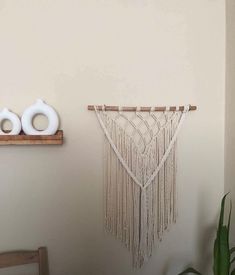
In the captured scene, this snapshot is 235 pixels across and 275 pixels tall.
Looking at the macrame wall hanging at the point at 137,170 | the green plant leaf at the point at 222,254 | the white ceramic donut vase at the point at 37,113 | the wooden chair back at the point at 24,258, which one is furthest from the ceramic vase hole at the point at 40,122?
the green plant leaf at the point at 222,254

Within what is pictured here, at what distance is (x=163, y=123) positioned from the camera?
143cm

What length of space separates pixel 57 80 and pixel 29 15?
0.37 m

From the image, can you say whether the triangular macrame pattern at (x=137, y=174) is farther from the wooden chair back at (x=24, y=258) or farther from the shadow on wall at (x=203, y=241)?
the wooden chair back at (x=24, y=258)

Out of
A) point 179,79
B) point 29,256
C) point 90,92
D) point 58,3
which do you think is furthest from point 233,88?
point 29,256

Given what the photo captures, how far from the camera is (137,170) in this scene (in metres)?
1.40

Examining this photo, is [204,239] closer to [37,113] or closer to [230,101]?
[230,101]

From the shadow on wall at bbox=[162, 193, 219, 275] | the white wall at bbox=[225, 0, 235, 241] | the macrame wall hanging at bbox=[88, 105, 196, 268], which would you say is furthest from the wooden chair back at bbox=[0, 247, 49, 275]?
the white wall at bbox=[225, 0, 235, 241]

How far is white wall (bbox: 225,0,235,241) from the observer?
1.40m

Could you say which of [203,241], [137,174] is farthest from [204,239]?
[137,174]

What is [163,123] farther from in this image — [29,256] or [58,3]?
[29,256]

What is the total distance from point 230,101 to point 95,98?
750 millimetres

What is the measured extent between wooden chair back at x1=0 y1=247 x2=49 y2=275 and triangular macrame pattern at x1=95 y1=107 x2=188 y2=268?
0.37 meters

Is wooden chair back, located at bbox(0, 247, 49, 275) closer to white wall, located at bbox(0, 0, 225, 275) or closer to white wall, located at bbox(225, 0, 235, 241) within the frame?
white wall, located at bbox(0, 0, 225, 275)

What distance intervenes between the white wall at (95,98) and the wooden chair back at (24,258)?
61 millimetres
